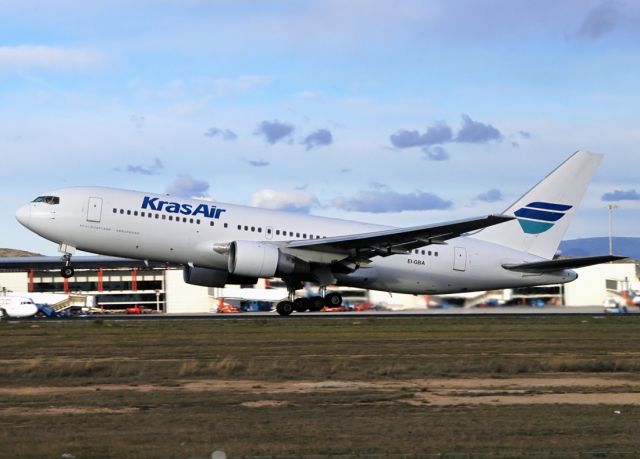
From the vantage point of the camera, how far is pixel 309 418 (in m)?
16.1

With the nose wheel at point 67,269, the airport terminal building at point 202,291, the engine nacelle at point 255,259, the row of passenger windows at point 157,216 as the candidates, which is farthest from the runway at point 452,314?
the row of passenger windows at point 157,216

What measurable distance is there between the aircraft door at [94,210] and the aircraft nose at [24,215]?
124 inches

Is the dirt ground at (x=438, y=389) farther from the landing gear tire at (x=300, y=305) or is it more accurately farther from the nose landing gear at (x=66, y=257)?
the landing gear tire at (x=300, y=305)

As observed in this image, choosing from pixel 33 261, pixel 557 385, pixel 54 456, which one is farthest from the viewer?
pixel 33 261

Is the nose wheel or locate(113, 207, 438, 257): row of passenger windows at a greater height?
locate(113, 207, 438, 257): row of passenger windows

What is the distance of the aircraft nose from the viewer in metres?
42.4

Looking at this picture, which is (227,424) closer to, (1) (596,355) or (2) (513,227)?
(1) (596,355)

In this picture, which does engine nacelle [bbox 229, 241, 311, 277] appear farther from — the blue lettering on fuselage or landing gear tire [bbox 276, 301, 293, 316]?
landing gear tire [bbox 276, 301, 293, 316]

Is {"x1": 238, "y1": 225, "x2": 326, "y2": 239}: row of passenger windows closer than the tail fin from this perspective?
Yes

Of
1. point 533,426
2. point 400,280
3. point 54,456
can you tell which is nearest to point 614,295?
point 400,280

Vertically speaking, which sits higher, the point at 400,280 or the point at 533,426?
the point at 400,280

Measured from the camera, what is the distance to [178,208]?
4206 cm

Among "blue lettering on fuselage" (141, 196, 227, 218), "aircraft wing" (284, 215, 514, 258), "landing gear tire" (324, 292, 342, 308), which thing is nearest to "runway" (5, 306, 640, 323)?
"landing gear tire" (324, 292, 342, 308)

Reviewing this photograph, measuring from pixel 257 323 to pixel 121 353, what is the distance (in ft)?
40.2
